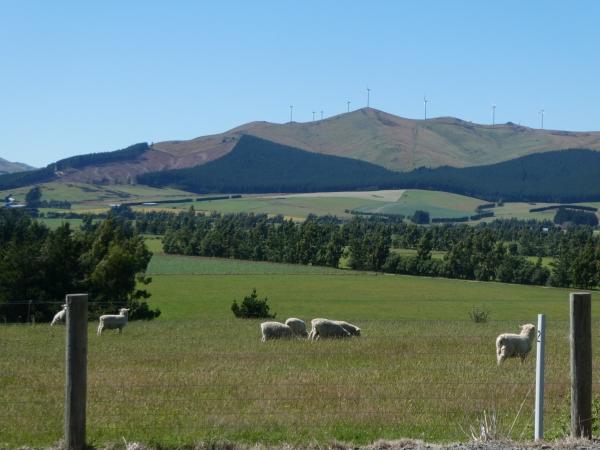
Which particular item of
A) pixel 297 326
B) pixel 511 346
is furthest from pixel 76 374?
pixel 297 326

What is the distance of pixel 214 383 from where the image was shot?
1664 centimetres

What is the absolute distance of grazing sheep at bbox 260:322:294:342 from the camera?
2972cm

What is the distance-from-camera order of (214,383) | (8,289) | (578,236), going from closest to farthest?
(214,383), (8,289), (578,236)

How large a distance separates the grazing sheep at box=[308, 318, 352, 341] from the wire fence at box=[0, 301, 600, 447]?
13.5 ft

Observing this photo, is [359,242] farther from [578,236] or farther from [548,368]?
[548,368]

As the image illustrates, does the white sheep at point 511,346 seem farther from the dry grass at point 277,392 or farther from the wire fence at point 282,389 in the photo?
the dry grass at point 277,392

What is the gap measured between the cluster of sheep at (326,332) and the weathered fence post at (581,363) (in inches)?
453

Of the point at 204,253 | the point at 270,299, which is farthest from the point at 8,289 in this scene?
the point at 204,253

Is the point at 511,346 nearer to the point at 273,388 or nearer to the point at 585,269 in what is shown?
the point at 273,388

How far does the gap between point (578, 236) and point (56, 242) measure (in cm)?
11794

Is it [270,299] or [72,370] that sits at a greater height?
[72,370]

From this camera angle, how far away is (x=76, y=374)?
33.3ft

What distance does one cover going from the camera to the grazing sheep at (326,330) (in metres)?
30.2

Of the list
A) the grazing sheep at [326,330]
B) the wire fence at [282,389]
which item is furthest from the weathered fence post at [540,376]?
the grazing sheep at [326,330]
